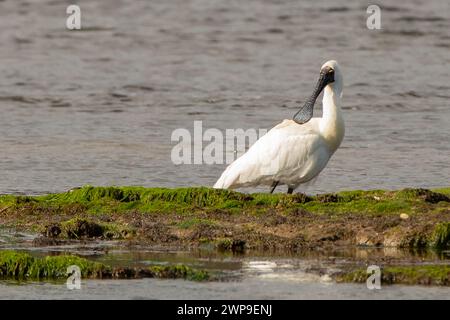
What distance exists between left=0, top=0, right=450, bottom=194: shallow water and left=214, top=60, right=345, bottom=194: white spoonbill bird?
1590 millimetres

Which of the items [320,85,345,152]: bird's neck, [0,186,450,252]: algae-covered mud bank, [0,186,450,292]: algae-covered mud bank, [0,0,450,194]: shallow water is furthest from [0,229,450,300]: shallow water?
[0,0,450,194]: shallow water

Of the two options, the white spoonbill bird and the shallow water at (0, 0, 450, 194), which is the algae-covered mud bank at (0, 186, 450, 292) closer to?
the white spoonbill bird

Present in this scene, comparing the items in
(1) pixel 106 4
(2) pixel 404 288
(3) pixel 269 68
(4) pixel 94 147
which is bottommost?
(2) pixel 404 288

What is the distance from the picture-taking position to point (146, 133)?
2388 cm

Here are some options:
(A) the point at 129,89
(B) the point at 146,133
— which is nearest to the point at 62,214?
(B) the point at 146,133

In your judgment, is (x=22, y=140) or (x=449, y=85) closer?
(x=22, y=140)

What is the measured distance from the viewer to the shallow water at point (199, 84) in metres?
20.0

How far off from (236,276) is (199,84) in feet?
62.1

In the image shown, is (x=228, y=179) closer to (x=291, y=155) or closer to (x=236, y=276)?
(x=291, y=155)

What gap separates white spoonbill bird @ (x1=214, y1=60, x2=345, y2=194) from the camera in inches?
634

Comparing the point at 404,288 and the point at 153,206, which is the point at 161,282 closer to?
the point at 404,288

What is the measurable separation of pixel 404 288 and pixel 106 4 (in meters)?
35.4

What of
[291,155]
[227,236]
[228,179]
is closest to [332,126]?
[291,155]

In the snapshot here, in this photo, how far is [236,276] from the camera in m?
11.7
